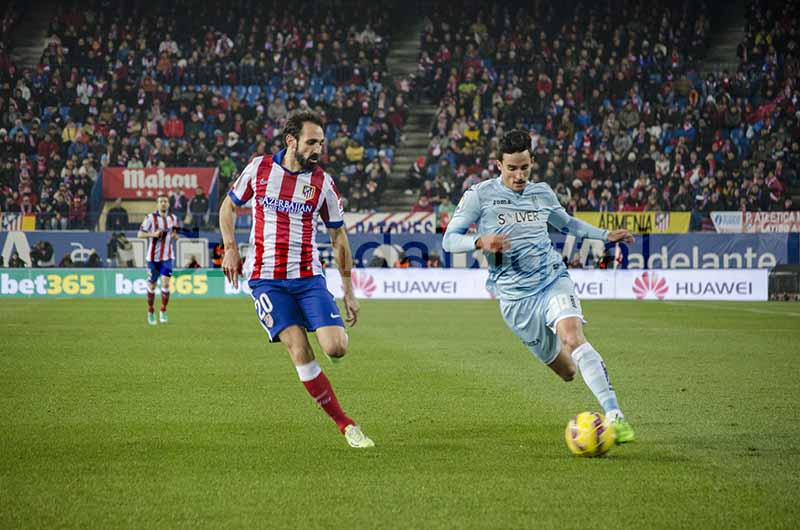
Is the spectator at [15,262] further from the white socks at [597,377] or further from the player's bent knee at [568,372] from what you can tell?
the white socks at [597,377]

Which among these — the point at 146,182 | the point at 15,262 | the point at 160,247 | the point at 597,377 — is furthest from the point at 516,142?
the point at 146,182

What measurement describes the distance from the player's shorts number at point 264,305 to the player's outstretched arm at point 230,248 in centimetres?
20

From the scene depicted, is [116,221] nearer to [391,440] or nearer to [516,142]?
[391,440]

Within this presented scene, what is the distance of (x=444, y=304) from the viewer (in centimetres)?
2653

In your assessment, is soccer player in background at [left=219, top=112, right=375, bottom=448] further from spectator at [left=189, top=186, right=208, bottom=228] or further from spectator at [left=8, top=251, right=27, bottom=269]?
spectator at [left=8, top=251, right=27, bottom=269]

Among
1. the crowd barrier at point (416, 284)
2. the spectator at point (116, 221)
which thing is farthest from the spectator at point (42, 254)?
the spectator at point (116, 221)

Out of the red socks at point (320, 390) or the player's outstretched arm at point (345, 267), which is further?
the player's outstretched arm at point (345, 267)

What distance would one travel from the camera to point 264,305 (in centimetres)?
722

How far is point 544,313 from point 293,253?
1.91 m

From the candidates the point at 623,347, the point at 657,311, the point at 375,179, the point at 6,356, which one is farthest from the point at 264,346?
the point at 375,179

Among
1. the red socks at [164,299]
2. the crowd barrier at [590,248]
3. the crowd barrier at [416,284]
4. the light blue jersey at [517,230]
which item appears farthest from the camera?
the crowd barrier at [590,248]

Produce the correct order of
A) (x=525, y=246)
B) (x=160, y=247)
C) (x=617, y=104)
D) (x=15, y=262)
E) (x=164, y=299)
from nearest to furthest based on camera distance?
(x=525, y=246) < (x=164, y=299) < (x=160, y=247) < (x=15, y=262) < (x=617, y=104)

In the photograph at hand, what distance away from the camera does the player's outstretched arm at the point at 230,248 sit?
7004 mm

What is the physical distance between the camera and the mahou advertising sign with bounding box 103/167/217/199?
32.5 metres
